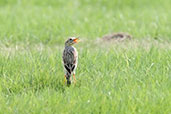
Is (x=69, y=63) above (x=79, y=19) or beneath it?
beneath

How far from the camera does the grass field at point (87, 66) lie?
21.9ft

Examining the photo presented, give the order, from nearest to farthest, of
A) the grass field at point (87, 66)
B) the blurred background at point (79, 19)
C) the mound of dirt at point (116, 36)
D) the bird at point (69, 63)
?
the grass field at point (87, 66)
the bird at point (69, 63)
the mound of dirt at point (116, 36)
the blurred background at point (79, 19)

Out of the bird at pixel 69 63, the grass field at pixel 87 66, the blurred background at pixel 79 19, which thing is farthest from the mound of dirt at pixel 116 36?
→ the bird at pixel 69 63

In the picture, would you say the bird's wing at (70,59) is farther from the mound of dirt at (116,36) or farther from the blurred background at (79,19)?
the mound of dirt at (116,36)

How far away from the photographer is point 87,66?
834 cm

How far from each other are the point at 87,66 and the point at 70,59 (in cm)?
85

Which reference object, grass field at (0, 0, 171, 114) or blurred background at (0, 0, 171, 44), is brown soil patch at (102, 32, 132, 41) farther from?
blurred background at (0, 0, 171, 44)

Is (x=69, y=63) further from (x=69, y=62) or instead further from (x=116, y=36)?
(x=116, y=36)

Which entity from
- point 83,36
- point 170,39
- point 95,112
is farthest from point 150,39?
point 95,112

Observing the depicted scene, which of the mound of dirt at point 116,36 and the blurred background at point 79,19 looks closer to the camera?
the mound of dirt at point 116,36

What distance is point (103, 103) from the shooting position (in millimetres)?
6637

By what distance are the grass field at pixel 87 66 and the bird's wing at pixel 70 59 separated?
27cm

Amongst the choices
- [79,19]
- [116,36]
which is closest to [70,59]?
[116,36]

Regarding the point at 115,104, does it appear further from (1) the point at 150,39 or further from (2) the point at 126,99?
(1) the point at 150,39
